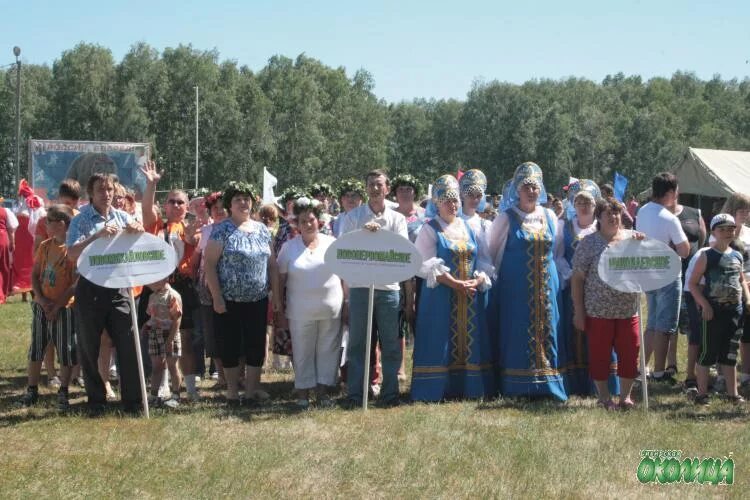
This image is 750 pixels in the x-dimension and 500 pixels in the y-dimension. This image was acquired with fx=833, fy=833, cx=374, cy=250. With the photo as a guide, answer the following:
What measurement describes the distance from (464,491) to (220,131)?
5493 centimetres

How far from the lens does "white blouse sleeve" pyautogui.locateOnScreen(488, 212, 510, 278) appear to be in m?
7.41

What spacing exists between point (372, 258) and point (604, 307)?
6.45 feet

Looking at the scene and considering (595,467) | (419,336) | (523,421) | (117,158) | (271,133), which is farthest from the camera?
(271,133)

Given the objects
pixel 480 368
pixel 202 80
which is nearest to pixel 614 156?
pixel 202 80

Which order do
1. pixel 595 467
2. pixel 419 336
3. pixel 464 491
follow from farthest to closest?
pixel 419 336, pixel 595 467, pixel 464 491

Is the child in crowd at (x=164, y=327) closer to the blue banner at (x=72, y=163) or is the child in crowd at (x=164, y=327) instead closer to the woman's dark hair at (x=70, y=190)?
the woman's dark hair at (x=70, y=190)

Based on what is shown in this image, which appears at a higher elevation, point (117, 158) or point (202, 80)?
point (202, 80)

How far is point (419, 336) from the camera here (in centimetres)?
739

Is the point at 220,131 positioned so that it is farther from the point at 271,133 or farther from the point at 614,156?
the point at 614,156

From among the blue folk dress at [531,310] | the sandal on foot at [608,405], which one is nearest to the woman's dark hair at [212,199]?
the blue folk dress at [531,310]

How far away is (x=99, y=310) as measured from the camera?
6.83 meters

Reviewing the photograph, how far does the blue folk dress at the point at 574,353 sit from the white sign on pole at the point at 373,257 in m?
1.73

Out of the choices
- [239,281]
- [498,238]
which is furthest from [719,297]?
[239,281]
